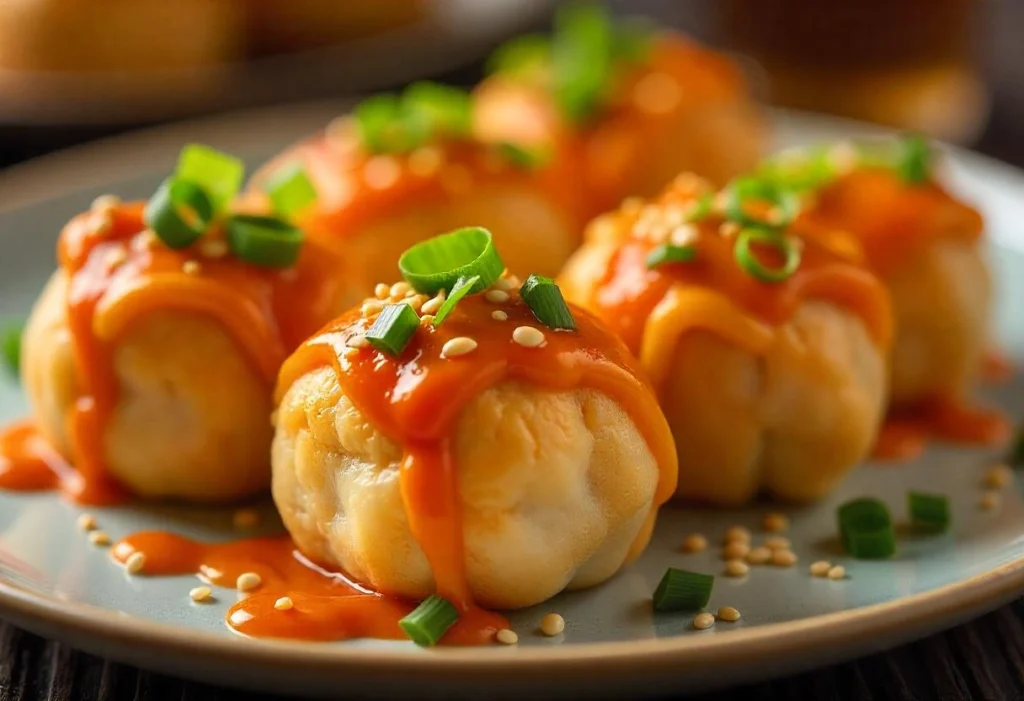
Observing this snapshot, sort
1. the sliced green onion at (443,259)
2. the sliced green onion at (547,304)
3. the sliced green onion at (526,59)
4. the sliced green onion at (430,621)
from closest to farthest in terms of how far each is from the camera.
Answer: the sliced green onion at (430,621) < the sliced green onion at (547,304) < the sliced green onion at (443,259) < the sliced green onion at (526,59)

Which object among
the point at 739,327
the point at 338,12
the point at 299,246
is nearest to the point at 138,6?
the point at 338,12

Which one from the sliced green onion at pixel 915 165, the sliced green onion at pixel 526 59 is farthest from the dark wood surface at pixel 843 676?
the sliced green onion at pixel 526 59

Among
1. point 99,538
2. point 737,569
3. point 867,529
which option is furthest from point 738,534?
point 99,538

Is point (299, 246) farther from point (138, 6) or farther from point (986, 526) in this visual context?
point (138, 6)

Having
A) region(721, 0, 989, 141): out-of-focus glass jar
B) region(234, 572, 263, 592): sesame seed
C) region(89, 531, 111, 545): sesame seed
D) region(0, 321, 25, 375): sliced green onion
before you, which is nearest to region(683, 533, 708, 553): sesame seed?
region(234, 572, 263, 592): sesame seed

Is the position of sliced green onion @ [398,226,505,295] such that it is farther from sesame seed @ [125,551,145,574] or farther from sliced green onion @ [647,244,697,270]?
sesame seed @ [125,551,145,574]

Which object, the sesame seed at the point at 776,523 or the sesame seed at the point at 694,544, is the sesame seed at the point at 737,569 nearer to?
the sesame seed at the point at 694,544

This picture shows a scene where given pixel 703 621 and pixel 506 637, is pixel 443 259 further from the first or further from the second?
pixel 703 621
